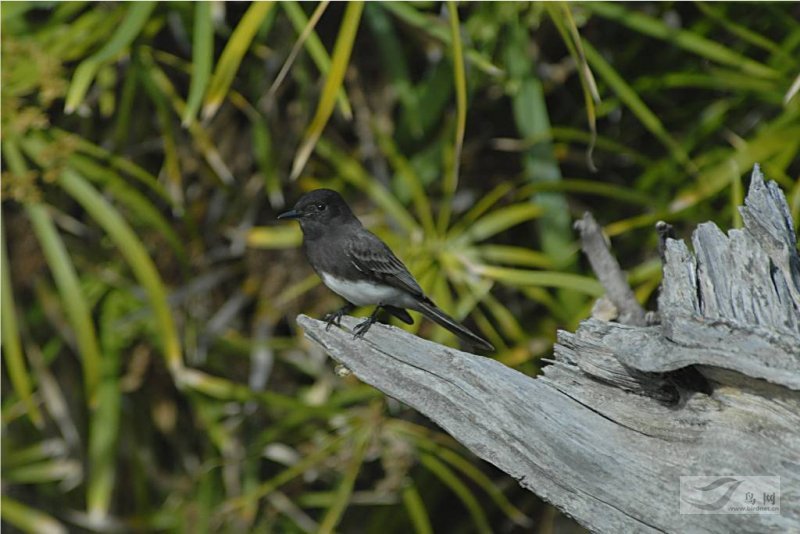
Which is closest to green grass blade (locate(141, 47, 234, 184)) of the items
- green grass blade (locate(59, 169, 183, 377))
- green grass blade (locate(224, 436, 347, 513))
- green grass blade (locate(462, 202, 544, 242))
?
green grass blade (locate(59, 169, 183, 377))

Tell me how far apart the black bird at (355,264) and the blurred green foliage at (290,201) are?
1.64 feet

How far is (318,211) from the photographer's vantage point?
4.12 m

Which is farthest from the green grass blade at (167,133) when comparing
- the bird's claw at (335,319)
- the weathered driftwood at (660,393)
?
the weathered driftwood at (660,393)

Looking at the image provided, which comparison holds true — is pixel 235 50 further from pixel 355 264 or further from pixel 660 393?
pixel 660 393

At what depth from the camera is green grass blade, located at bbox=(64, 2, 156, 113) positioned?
422cm

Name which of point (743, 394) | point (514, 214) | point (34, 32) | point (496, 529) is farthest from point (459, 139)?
point (496, 529)

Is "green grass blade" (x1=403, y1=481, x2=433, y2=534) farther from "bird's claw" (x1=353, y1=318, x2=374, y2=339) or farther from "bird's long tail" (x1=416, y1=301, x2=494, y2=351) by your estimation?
"bird's claw" (x1=353, y1=318, x2=374, y2=339)

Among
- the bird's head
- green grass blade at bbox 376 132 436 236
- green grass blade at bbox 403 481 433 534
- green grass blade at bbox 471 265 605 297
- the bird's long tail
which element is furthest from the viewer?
green grass blade at bbox 403 481 433 534

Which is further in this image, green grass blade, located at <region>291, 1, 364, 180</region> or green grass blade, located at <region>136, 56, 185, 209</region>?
green grass blade, located at <region>136, 56, 185, 209</region>

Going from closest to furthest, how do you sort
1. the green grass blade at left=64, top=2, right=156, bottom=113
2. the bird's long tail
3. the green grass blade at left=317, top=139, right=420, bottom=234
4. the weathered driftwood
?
the weathered driftwood → the bird's long tail → the green grass blade at left=64, top=2, right=156, bottom=113 → the green grass blade at left=317, top=139, right=420, bottom=234

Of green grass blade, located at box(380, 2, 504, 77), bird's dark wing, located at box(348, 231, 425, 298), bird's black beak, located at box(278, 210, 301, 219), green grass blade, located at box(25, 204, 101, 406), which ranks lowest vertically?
green grass blade, located at box(25, 204, 101, 406)

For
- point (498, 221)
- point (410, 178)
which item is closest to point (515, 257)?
point (498, 221)

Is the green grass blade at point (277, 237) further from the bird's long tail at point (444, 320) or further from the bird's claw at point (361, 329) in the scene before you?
the bird's claw at point (361, 329)

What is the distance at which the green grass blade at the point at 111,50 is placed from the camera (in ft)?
13.9
